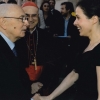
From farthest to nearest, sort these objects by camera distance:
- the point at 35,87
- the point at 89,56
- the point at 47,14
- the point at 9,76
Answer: the point at 47,14
the point at 35,87
the point at 89,56
the point at 9,76

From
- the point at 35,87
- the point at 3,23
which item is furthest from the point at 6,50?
the point at 35,87

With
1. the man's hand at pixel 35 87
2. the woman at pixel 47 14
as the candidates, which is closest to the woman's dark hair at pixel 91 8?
the man's hand at pixel 35 87

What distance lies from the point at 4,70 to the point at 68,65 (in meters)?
5.38

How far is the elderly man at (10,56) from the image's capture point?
2982 millimetres

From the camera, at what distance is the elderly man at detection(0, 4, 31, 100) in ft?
9.78

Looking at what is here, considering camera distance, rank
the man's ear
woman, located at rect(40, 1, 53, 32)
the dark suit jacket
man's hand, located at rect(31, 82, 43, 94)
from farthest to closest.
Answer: woman, located at rect(40, 1, 53, 32), man's hand, located at rect(31, 82, 43, 94), the man's ear, the dark suit jacket

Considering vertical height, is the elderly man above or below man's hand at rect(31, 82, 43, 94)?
above

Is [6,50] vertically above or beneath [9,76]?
above

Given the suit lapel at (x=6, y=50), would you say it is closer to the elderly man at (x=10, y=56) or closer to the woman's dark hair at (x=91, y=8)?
the elderly man at (x=10, y=56)

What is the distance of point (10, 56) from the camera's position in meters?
3.05

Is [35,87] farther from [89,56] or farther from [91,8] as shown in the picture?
[91,8]

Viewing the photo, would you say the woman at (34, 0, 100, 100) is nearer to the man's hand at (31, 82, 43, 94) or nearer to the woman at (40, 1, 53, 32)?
the man's hand at (31, 82, 43, 94)

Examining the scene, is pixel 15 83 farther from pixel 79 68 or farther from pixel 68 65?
pixel 68 65

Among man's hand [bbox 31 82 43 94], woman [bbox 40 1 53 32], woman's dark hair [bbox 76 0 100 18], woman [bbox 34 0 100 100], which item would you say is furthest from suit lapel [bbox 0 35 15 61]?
woman [bbox 40 1 53 32]
